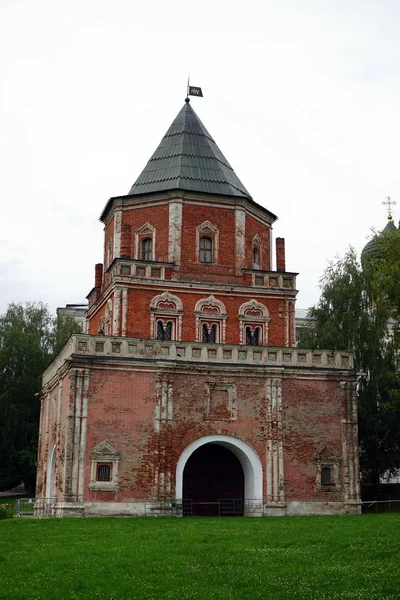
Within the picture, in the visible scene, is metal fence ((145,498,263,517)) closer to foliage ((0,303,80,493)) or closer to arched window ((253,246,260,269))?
arched window ((253,246,260,269))

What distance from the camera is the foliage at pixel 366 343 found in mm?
38875

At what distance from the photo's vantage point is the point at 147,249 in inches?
1443

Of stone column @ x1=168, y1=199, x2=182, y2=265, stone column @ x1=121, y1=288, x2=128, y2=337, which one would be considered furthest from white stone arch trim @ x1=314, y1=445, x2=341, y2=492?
stone column @ x1=168, y1=199, x2=182, y2=265

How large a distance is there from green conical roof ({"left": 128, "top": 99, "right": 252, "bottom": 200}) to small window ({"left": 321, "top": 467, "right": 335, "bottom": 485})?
41.9 feet

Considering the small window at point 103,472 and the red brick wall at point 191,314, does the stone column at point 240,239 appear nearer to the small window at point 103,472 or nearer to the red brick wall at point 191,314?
the red brick wall at point 191,314

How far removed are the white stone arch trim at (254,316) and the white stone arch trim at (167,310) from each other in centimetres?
276

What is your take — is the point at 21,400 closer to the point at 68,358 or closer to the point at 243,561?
the point at 68,358

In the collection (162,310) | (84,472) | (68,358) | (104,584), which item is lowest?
(104,584)

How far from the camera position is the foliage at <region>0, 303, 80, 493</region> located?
159 ft

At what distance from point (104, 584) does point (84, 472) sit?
16.1 metres

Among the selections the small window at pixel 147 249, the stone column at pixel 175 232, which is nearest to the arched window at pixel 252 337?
the stone column at pixel 175 232

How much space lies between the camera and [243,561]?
1603 cm

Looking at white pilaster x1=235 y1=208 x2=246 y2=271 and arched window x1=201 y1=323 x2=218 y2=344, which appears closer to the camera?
arched window x1=201 y1=323 x2=218 y2=344

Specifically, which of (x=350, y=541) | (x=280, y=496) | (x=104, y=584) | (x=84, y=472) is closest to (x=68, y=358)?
(x=84, y=472)
